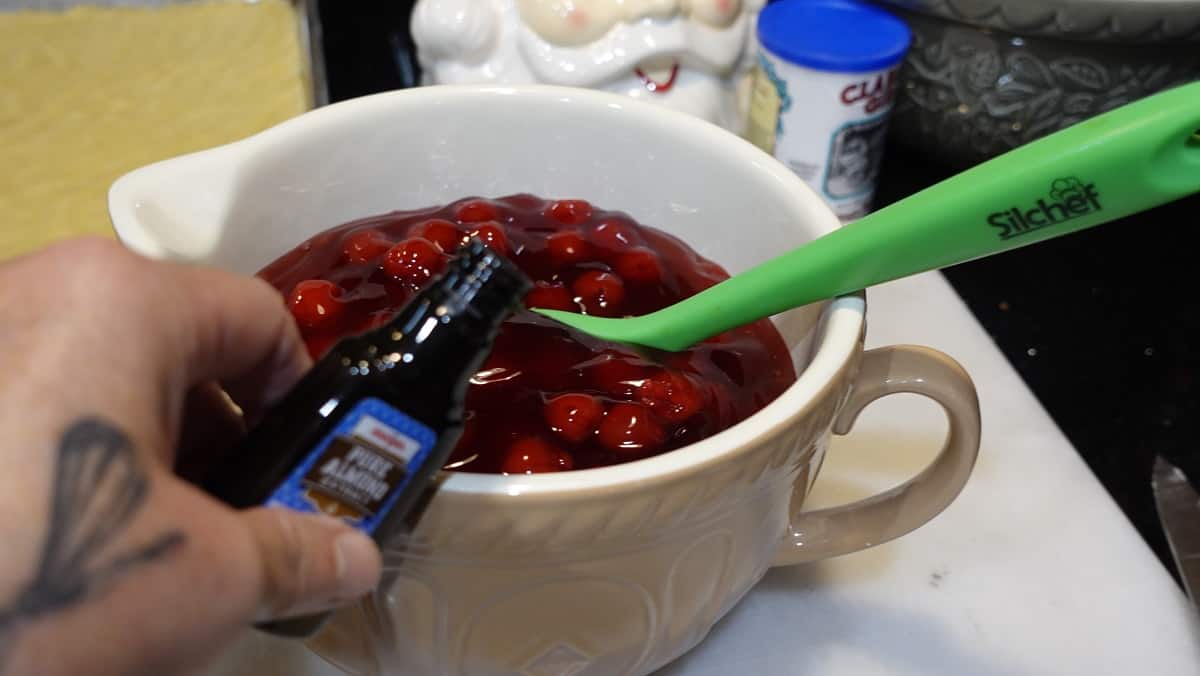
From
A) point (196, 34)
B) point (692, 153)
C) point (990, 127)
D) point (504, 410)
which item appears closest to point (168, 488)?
point (504, 410)

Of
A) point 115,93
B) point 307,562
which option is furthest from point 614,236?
point 115,93

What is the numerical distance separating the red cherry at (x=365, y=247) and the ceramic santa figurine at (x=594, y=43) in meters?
0.33

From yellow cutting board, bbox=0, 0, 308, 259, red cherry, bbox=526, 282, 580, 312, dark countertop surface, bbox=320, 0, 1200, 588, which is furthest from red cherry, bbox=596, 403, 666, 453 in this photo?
yellow cutting board, bbox=0, 0, 308, 259

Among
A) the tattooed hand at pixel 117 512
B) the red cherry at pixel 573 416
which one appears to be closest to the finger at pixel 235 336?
the tattooed hand at pixel 117 512

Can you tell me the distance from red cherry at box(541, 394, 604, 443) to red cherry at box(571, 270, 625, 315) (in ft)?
0.36

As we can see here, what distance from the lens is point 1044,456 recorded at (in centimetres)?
73

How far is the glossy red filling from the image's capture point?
48 cm

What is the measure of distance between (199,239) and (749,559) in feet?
1.07

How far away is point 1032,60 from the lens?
2.93 feet

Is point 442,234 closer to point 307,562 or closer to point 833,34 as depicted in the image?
point 307,562

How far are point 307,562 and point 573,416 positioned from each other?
182 mm

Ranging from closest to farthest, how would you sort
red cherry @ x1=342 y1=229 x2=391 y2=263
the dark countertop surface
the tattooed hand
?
the tattooed hand, red cherry @ x1=342 y1=229 x2=391 y2=263, the dark countertop surface

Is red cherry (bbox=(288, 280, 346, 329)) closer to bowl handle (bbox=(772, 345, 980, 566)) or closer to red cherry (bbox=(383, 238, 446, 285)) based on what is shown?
red cherry (bbox=(383, 238, 446, 285))

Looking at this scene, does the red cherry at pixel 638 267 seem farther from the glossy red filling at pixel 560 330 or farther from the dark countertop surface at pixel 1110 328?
the dark countertop surface at pixel 1110 328
